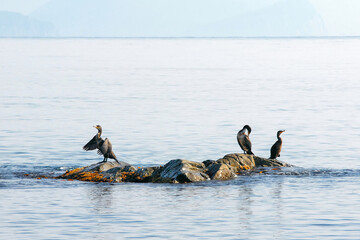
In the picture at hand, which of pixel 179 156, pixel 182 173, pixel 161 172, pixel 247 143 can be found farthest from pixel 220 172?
pixel 179 156

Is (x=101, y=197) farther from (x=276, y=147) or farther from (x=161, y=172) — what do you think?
(x=276, y=147)

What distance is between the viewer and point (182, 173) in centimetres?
2706

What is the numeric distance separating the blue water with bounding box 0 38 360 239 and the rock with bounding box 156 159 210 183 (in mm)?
532

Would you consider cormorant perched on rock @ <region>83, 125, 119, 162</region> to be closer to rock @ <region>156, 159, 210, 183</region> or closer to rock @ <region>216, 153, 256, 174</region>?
rock @ <region>156, 159, 210, 183</region>

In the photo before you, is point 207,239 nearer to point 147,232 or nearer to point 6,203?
point 147,232

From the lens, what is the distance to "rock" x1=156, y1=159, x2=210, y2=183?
88.8 feet

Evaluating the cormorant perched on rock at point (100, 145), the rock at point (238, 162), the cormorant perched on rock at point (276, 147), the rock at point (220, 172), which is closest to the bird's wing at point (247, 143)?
the rock at point (238, 162)

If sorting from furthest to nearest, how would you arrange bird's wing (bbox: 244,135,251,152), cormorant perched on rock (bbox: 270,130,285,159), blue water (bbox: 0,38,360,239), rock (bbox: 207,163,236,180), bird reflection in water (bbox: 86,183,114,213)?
cormorant perched on rock (bbox: 270,130,285,159) < bird's wing (bbox: 244,135,251,152) < rock (bbox: 207,163,236,180) < bird reflection in water (bbox: 86,183,114,213) < blue water (bbox: 0,38,360,239)

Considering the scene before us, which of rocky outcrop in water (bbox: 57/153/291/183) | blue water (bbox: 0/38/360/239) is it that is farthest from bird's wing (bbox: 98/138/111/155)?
blue water (bbox: 0/38/360/239)

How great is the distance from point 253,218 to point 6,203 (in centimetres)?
733

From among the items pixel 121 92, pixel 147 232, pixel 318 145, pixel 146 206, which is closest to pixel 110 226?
pixel 147 232

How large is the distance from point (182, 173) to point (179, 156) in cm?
822

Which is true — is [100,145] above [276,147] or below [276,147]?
above

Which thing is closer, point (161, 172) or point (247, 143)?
point (161, 172)
